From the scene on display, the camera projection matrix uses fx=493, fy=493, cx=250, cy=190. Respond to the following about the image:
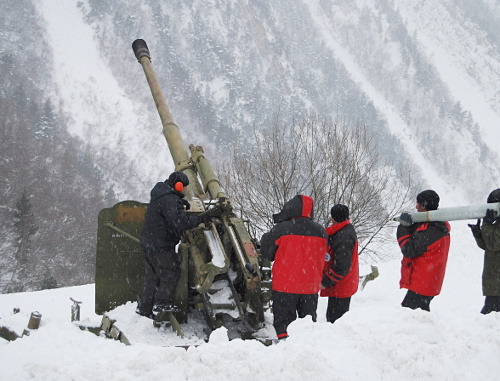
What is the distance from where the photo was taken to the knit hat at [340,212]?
15.0 feet

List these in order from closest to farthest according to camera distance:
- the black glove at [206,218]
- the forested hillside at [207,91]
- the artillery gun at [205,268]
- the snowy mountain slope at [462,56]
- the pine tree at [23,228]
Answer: the artillery gun at [205,268] < the black glove at [206,218] < the pine tree at [23,228] < the forested hillside at [207,91] < the snowy mountain slope at [462,56]

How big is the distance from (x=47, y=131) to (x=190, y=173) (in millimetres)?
68998

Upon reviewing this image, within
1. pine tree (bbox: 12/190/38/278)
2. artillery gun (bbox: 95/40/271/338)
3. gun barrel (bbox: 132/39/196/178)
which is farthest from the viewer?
pine tree (bbox: 12/190/38/278)

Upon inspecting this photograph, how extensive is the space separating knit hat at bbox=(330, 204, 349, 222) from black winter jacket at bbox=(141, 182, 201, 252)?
1408 millimetres

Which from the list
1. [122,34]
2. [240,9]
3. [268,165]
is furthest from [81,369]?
[240,9]

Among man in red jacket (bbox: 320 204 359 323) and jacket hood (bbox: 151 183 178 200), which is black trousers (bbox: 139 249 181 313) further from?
man in red jacket (bbox: 320 204 359 323)

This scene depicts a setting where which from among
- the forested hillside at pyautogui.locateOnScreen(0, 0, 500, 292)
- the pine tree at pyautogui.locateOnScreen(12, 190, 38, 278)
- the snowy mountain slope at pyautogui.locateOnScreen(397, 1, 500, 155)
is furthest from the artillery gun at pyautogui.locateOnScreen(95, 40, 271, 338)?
the snowy mountain slope at pyautogui.locateOnScreen(397, 1, 500, 155)

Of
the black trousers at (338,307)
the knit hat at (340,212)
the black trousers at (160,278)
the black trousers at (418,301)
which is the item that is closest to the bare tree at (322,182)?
the black trousers at (160,278)

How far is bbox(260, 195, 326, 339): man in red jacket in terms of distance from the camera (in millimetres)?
4309

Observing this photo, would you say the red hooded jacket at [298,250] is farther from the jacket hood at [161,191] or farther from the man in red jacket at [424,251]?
the jacket hood at [161,191]

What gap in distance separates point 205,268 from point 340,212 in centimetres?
149

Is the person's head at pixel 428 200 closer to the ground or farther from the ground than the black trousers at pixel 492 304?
farther from the ground

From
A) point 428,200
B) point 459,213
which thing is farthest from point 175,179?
point 459,213

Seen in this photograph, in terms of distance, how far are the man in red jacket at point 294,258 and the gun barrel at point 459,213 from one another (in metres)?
0.91
